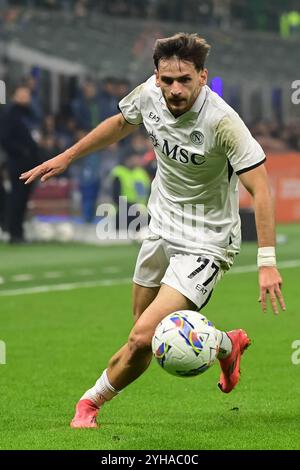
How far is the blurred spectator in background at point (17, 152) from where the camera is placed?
70.2 feet

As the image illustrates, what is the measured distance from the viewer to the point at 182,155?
7375mm

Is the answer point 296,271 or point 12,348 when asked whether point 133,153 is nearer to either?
point 296,271

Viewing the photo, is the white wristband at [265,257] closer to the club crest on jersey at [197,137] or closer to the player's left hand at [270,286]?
the player's left hand at [270,286]

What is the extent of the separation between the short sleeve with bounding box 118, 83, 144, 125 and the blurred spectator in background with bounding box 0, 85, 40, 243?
44.6 feet

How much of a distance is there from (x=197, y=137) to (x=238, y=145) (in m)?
0.29

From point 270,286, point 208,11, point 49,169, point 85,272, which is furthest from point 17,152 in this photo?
point 270,286

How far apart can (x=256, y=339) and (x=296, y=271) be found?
6461 millimetres

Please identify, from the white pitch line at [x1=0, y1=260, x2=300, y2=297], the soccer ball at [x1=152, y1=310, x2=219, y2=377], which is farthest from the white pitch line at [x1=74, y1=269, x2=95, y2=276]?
the soccer ball at [x1=152, y1=310, x2=219, y2=377]

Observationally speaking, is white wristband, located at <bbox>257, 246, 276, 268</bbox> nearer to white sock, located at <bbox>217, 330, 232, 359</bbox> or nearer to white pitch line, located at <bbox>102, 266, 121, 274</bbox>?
white sock, located at <bbox>217, 330, 232, 359</bbox>

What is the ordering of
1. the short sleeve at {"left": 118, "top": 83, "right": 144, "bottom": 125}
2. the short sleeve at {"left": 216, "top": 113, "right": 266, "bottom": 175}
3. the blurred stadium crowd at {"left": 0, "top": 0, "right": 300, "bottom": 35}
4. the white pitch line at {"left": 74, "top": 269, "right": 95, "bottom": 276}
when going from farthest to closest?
1. the blurred stadium crowd at {"left": 0, "top": 0, "right": 300, "bottom": 35}
2. the white pitch line at {"left": 74, "top": 269, "right": 95, "bottom": 276}
3. the short sleeve at {"left": 118, "top": 83, "right": 144, "bottom": 125}
4. the short sleeve at {"left": 216, "top": 113, "right": 266, "bottom": 175}

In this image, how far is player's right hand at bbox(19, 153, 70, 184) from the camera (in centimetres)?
770

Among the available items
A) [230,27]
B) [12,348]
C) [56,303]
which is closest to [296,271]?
[56,303]

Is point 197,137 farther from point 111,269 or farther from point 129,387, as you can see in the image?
point 111,269

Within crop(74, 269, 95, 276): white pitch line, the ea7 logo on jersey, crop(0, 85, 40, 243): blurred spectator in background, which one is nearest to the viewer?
the ea7 logo on jersey
